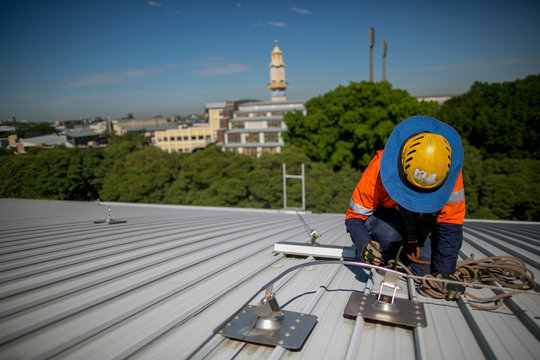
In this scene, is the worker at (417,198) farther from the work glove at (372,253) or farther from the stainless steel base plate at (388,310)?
the stainless steel base plate at (388,310)

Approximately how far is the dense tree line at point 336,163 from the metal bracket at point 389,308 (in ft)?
66.3

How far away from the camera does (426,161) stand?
2555 millimetres

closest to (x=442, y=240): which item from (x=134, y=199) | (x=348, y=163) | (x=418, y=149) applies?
(x=418, y=149)

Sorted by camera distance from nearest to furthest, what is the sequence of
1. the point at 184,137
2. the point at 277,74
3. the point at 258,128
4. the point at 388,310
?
the point at 388,310 < the point at 258,128 < the point at 184,137 < the point at 277,74

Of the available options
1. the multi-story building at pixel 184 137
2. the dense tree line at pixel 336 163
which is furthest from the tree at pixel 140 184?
the multi-story building at pixel 184 137

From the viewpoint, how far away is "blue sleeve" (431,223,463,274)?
9.00ft

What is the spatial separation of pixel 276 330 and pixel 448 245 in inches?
65.3

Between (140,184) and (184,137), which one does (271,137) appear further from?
(140,184)

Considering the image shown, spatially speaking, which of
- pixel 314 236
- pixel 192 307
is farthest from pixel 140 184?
pixel 192 307

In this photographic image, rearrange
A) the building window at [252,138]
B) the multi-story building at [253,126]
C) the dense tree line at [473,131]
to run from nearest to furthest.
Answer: the dense tree line at [473,131] < the multi-story building at [253,126] < the building window at [252,138]

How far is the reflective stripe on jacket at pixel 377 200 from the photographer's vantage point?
2.74 metres

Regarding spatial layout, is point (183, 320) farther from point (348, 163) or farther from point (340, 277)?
point (348, 163)

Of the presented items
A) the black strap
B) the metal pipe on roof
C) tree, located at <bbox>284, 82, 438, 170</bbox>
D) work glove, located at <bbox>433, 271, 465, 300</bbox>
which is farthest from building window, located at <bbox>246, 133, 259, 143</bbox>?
the metal pipe on roof

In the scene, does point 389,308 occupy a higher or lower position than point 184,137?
lower
